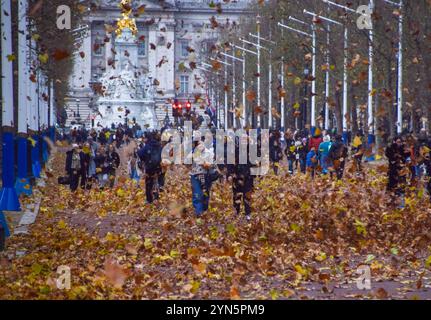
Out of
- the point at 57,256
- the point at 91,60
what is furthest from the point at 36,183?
the point at 91,60

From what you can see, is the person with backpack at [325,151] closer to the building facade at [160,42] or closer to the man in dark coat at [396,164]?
the man in dark coat at [396,164]

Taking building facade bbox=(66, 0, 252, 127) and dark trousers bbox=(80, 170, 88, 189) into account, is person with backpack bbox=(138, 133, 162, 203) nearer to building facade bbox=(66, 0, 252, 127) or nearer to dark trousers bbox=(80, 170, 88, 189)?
dark trousers bbox=(80, 170, 88, 189)

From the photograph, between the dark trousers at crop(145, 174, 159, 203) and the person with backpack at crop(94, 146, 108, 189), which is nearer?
the dark trousers at crop(145, 174, 159, 203)

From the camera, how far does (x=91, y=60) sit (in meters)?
149

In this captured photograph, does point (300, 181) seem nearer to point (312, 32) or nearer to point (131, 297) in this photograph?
point (131, 297)

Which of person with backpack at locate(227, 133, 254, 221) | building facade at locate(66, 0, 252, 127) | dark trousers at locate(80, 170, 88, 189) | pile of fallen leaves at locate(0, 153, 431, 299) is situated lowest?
dark trousers at locate(80, 170, 88, 189)

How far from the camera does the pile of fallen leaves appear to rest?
47.9 feet

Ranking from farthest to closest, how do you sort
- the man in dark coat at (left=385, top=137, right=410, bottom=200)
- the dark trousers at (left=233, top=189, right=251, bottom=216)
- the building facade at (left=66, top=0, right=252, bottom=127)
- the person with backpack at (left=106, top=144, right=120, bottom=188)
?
1. the building facade at (left=66, top=0, right=252, bottom=127)
2. the person with backpack at (left=106, top=144, right=120, bottom=188)
3. the man in dark coat at (left=385, top=137, right=410, bottom=200)
4. the dark trousers at (left=233, top=189, right=251, bottom=216)

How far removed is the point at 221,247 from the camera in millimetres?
18500

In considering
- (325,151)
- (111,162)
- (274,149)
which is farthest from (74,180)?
(274,149)

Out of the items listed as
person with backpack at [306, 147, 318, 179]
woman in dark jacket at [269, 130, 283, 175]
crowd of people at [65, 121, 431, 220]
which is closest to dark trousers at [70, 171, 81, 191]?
crowd of people at [65, 121, 431, 220]

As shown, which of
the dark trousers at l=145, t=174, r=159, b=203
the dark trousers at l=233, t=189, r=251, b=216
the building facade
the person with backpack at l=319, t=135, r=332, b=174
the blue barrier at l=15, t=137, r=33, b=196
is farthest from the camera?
the building facade

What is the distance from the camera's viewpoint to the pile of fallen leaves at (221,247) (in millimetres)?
14609
